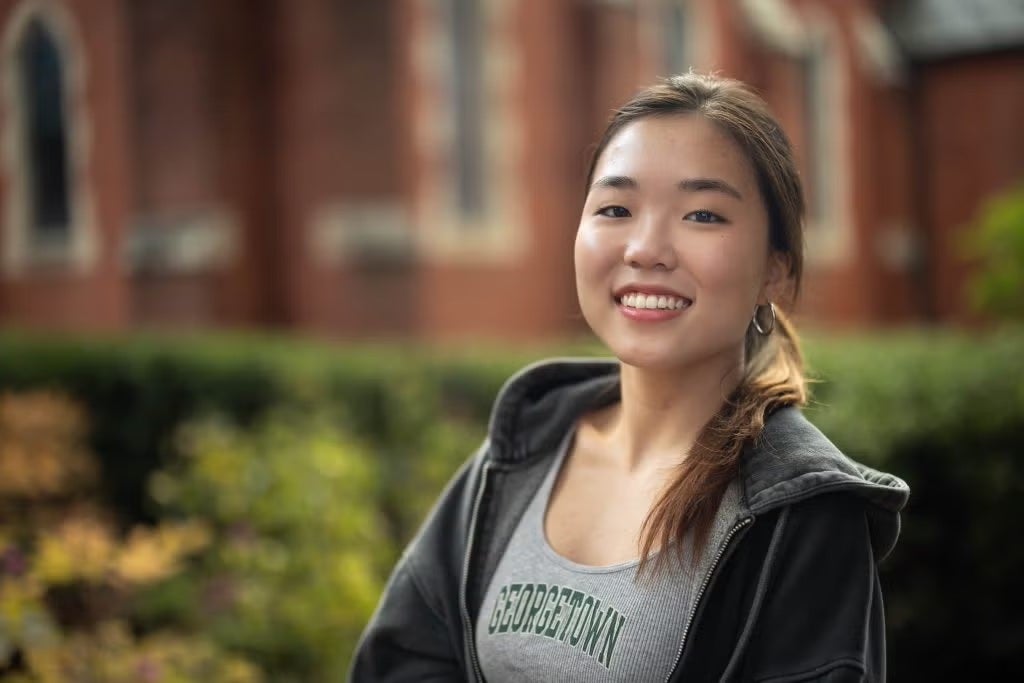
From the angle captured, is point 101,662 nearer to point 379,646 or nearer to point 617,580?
point 379,646

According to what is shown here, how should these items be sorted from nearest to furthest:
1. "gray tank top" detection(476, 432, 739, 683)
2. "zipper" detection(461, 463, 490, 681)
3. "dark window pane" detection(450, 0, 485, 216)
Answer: "gray tank top" detection(476, 432, 739, 683), "zipper" detection(461, 463, 490, 681), "dark window pane" detection(450, 0, 485, 216)

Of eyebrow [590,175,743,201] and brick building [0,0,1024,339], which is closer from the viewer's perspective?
eyebrow [590,175,743,201]

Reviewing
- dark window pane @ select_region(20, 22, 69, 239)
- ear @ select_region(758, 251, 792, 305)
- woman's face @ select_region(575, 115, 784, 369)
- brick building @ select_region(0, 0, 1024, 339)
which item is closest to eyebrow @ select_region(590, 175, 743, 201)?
woman's face @ select_region(575, 115, 784, 369)

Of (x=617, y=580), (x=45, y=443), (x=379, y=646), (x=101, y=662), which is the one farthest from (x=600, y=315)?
(x=45, y=443)

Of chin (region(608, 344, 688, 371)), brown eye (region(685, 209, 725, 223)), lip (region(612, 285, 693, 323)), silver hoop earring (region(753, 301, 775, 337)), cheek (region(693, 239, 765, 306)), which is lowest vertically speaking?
chin (region(608, 344, 688, 371))

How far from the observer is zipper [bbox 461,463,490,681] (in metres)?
1.77

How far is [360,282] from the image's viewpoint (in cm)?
1198

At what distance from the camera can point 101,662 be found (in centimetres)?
335

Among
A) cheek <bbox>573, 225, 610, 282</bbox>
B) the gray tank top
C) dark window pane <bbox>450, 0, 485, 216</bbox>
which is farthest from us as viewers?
dark window pane <bbox>450, 0, 485, 216</bbox>

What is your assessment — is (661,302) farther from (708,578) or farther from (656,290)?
(708,578)

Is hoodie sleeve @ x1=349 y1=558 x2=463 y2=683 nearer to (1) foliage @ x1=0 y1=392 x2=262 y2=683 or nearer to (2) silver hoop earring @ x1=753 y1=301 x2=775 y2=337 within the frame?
(2) silver hoop earring @ x1=753 y1=301 x2=775 y2=337

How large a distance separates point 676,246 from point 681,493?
343mm

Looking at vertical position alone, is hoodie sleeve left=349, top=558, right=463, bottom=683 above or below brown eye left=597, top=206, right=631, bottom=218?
below

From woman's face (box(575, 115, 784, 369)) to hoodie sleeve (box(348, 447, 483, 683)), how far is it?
467 millimetres
